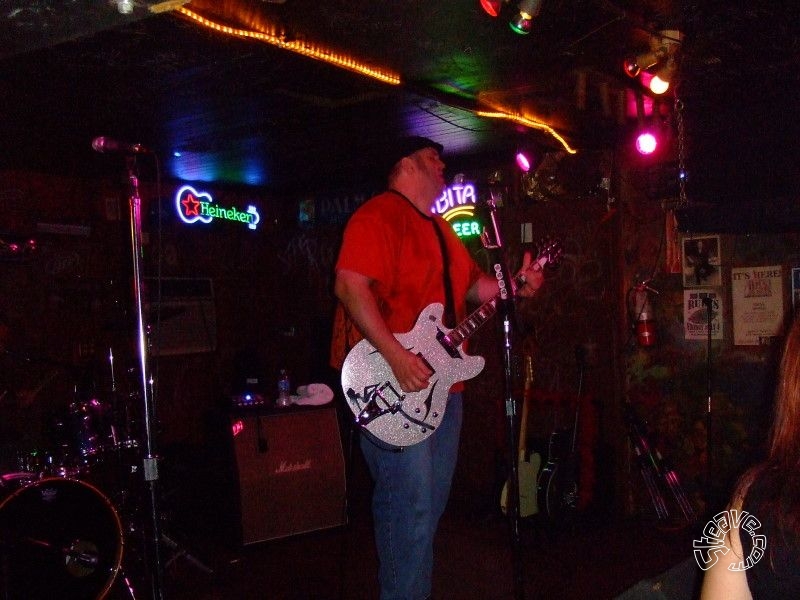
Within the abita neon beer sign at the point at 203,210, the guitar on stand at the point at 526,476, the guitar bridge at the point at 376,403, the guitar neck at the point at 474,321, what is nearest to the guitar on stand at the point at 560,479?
the guitar on stand at the point at 526,476

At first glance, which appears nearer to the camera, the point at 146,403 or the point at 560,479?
the point at 146,403

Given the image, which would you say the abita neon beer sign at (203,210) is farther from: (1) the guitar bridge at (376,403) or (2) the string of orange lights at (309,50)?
(1) the guitar bridge at (376,403)

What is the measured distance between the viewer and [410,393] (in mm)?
2984

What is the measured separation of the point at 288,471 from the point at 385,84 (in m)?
2.58

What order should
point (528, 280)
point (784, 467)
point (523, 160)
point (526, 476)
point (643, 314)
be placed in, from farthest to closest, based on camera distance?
point (523, 160), point (643, 314), point (526, 476), point (528, 280), point (784, 467)

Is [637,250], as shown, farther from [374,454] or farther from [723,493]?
[374,454]

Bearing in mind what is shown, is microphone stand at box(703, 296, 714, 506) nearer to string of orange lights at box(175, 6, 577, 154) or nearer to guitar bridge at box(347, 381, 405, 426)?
string of orange lights at box(175, 6, 577, 154)

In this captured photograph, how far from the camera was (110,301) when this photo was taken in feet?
21.1

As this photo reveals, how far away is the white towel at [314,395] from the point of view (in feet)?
18.2

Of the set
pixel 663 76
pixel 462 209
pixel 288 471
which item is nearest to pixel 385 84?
pixel 663 76

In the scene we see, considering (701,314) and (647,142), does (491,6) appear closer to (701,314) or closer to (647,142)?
(647,142)

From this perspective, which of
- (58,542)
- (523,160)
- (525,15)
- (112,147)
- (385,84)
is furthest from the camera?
(523,160)

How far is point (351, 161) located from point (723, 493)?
3.77m

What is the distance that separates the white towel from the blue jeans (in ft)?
8.65
